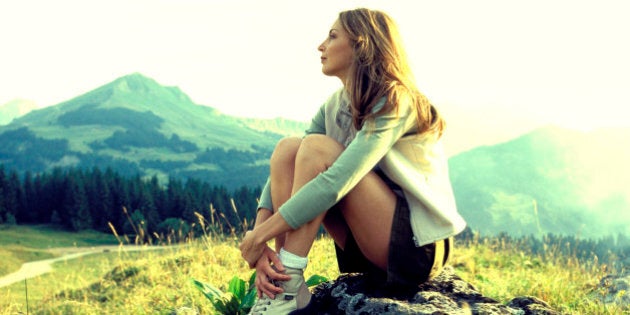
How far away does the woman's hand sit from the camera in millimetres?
3324

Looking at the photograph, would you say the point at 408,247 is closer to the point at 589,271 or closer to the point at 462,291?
the point at 462,291

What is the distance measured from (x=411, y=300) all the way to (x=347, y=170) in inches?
35.8

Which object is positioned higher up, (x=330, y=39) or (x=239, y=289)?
(x=330, y=39)

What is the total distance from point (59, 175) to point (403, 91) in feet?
298

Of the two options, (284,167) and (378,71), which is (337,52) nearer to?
(378,71)

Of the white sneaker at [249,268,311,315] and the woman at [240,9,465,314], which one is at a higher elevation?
the woman at [240,9,465,314]

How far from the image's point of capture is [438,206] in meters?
3.28

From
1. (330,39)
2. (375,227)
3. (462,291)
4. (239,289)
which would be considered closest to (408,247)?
(375,227)

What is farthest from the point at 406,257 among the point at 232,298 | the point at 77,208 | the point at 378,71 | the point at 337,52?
the point at 77,208

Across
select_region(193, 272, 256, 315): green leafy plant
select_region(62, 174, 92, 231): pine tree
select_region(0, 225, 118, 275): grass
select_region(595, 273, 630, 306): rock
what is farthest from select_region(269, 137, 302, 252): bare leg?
select_region(62, 174, 92, 231): pine tree

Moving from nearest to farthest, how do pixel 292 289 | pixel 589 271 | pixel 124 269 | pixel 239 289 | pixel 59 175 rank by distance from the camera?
pixel 292 289, pixel 239 289, pixel 589 271, pixel 124 269, pixel 59 175

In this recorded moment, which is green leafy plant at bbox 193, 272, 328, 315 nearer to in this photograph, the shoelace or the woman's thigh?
the shoelace

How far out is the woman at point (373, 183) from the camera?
3.19 metres

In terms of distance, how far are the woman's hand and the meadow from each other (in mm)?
1265
